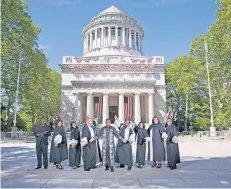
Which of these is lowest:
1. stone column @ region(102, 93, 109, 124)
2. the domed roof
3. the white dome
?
stone column @ region(102, 93, 109, 124)

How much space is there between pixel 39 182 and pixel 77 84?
33.3 m

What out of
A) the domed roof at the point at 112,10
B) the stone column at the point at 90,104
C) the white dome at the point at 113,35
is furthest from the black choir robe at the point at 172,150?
the domed roof at the point at 112,10

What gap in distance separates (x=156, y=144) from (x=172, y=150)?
0.63m

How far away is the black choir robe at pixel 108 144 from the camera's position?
8524mm

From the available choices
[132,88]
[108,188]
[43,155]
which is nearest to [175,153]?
[108,188]

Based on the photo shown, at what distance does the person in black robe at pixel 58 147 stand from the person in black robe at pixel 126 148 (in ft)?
6.71

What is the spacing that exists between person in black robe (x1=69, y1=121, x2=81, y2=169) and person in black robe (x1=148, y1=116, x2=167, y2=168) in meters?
2.67

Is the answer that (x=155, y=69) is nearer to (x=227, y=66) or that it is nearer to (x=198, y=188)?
(x=227, y=66)

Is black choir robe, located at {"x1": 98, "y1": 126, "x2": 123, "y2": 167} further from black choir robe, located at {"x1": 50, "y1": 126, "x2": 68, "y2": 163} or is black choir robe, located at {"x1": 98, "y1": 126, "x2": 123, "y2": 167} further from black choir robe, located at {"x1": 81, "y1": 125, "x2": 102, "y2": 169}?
black choir robe, located at {"x1": 50, "y1": 126, "x2": 68, "y2": 163}

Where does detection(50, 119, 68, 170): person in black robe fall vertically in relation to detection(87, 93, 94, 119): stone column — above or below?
below

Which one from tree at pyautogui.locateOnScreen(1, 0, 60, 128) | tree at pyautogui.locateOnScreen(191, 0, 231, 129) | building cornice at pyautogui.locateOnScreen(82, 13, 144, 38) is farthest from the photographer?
building cornice at pyautogui.locateOnScreen(82, 13, 144, 38)

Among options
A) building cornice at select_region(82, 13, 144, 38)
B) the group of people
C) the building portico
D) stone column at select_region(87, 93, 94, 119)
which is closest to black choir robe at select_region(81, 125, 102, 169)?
the group of people

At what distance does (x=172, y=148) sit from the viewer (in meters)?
8.83

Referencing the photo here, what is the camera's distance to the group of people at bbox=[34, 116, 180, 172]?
8.65m
